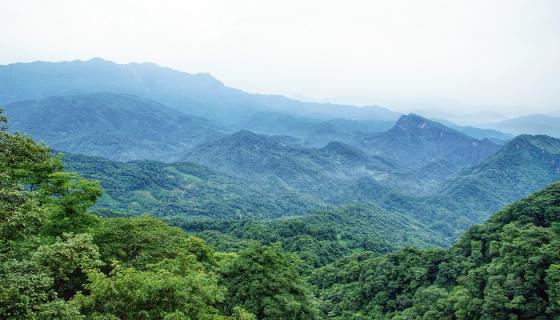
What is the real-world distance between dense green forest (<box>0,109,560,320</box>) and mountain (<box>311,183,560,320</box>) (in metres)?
0.16

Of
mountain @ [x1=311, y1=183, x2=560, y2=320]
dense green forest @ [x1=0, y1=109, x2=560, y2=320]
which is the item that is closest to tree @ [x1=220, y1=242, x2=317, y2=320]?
dense green forest @ [x1=0, y1=109, x2=560, y2=320]

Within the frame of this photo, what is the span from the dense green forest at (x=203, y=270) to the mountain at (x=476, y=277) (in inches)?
6.2

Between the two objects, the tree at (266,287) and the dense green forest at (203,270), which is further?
the tree at (266,287)

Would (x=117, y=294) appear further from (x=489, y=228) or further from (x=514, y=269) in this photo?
(x=489, y=228)

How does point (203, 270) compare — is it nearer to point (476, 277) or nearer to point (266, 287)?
point (266, 287)

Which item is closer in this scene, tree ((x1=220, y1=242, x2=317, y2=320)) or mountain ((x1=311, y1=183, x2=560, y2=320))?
tree ((x1=220, y1=242, x2=317, y2=320))

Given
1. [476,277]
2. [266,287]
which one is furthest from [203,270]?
[476,277]

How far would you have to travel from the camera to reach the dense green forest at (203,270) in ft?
65.9

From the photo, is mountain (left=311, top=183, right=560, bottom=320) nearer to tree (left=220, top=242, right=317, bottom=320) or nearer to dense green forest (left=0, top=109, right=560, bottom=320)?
dense green forest (left=0, top=109, right=560, bottom=320)

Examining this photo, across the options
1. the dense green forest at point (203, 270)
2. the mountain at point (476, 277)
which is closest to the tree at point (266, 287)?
the dense green forest at point (203, 270)

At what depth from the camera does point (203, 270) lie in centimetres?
3416

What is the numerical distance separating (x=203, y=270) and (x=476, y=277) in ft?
116

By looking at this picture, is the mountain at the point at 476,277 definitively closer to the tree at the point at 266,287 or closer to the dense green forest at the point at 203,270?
the dense green forest at the point at 203,270

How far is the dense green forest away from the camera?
20094 mm
